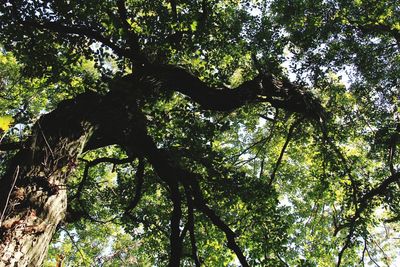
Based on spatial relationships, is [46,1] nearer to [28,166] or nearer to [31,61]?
[31,61]

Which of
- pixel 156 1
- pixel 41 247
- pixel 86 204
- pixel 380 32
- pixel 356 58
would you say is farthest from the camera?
pixel 380 32

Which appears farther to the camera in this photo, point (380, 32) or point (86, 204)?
point (380, 32)

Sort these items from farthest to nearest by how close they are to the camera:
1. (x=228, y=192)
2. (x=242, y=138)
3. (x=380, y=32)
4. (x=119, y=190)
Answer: (x=242, y=138)
(x=380, y=32)
(x=119, y=190)
(x=228, y=192)

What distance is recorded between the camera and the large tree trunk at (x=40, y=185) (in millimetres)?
2799

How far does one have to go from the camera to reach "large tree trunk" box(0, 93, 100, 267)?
9.18ft

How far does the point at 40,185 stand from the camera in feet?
10.7

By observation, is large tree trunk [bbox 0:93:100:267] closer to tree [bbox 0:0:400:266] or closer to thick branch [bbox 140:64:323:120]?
tree [bbox 0:0:400:266]

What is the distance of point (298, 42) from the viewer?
963cm

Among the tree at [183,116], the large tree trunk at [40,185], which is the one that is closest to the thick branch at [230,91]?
the tree at [183,116]

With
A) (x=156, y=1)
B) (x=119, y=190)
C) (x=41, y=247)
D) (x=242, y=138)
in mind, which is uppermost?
(x=242, y=138)

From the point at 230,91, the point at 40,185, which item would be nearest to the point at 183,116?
the point at 230,91

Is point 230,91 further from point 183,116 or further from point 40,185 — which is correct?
point 40,185

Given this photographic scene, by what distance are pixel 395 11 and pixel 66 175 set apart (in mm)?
11690

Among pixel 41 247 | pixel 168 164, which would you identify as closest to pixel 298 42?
pixel 168 164
